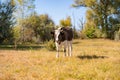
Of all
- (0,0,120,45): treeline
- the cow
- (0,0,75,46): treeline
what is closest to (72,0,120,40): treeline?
(0,0,120,45): treeline

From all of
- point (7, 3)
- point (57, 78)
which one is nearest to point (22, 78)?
point (57, 78)

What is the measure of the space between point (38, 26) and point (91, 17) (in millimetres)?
13166

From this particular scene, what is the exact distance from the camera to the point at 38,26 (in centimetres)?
4866

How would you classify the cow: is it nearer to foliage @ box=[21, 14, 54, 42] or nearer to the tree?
the tree

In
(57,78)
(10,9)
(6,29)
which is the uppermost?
(10,9)

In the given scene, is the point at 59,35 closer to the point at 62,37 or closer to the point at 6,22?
the point at 62,37

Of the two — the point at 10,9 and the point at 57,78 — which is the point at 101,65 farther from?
the point at 10,9

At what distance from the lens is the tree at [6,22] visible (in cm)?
3177

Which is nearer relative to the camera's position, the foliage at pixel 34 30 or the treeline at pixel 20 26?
the treeline at pixel 20 26

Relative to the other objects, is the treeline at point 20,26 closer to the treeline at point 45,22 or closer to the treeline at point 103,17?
the treeline at point 45,22

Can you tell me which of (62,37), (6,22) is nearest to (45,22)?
(6,22)

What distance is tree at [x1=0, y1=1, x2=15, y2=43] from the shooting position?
31.8 m

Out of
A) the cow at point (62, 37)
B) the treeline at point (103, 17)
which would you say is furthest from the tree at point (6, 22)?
the treeline at point (103, 17)

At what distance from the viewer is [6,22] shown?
32562mm
